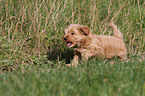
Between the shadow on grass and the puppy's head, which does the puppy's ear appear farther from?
the shadow on grass

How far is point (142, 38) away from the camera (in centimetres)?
506

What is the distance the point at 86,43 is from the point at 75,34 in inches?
10.5

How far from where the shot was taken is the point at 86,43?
3947 millimetres

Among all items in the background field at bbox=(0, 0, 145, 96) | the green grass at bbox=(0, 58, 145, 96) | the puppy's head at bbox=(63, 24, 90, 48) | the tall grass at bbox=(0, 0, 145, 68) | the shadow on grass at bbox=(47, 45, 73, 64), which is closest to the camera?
the green grass at bbox=(0, 58, 145, 96)

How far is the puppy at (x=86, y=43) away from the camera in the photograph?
386cm

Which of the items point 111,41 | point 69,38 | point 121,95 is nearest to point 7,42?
point 69,38

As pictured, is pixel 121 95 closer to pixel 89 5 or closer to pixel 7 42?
pixel 7 42

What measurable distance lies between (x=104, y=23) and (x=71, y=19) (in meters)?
0.78

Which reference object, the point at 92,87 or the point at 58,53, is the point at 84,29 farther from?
the point at 92,87

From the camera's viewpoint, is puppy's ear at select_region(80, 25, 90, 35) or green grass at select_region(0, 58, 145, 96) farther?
puppy's ear at select_region(80, 25, 90, 35)

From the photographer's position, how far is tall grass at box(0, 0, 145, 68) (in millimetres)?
4293

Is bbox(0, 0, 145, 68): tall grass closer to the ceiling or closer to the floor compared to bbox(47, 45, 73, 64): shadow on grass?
closer to the ceiling

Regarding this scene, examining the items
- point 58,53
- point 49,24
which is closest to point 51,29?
point 49,24

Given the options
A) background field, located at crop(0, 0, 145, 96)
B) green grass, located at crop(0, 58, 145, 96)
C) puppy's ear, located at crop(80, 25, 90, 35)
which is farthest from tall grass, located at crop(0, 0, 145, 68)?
green grass, located at crop(0, 58, 145, 96)
